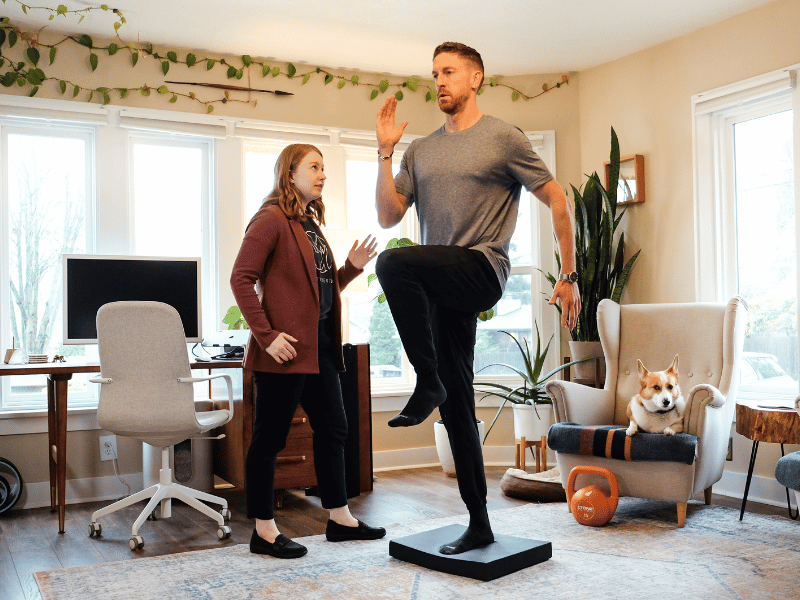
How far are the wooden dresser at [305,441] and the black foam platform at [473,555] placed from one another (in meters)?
1.28

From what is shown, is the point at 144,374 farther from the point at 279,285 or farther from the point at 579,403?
the point at 579,403

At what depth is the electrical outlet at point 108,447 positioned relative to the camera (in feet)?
13.8

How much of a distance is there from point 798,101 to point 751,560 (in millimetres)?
2366

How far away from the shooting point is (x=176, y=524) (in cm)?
355

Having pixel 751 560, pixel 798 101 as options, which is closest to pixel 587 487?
pixel 751 560

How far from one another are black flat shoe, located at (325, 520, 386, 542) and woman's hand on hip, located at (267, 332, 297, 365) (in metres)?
→ 0.76

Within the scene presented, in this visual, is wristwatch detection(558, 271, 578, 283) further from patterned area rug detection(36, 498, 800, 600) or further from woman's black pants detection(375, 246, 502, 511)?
patterned area rug detection(36, 498, 800, 600)

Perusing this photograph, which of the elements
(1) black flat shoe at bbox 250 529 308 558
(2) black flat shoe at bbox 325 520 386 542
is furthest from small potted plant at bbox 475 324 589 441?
(1) black flat shoe at bbox 250 529 308 558

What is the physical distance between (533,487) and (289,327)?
174 centimetres

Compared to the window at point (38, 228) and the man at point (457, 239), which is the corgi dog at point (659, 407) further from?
the window at point (38, 228)

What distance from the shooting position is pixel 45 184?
4324 millimetres

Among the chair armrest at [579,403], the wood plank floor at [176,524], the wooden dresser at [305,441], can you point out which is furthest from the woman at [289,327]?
the chair armrest at [579,403]

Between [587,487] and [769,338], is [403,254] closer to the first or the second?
[587,487]

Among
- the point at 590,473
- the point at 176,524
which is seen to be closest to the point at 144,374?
the point at 176,524
